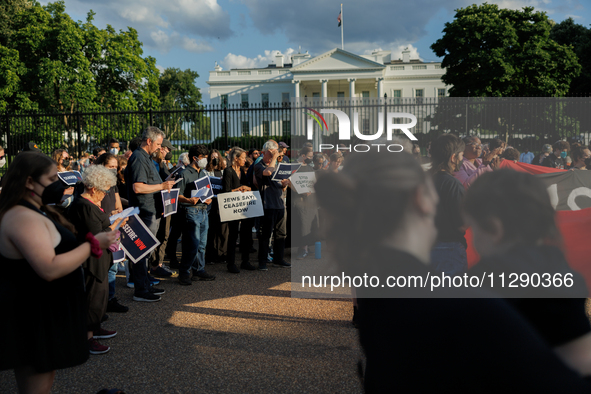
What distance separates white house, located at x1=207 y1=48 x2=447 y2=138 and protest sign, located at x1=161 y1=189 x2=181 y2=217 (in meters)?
49.4

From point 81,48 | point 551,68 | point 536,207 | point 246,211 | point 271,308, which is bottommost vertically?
point 271,308

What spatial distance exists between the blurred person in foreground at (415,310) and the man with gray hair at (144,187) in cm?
443

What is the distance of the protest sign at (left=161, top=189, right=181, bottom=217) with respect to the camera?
5.75 m

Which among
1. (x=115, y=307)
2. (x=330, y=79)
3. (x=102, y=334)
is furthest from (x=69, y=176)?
(x=330, y=79)

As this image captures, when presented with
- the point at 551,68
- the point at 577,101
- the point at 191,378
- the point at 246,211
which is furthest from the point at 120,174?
the point at 551,68

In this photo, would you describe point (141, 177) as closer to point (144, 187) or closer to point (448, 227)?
Result: point (144, 187)

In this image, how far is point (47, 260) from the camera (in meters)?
2.17

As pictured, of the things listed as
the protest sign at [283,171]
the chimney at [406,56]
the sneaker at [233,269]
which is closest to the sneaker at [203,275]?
the sneaker at [233,269]

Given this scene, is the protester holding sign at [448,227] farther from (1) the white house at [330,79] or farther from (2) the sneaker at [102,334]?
(1) the white house at [330,79]

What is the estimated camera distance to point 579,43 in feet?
121

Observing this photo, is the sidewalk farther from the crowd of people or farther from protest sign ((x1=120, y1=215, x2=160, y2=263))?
the crowd of people

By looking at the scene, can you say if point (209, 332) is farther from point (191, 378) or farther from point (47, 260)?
point (47, 260)

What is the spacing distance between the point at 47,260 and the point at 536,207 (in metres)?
2.20

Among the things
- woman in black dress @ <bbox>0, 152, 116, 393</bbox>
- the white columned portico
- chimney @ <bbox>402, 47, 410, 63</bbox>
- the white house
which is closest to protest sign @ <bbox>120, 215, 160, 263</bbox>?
woman in black dress @ <bbox>0, 152, 116, 393</bbox>
